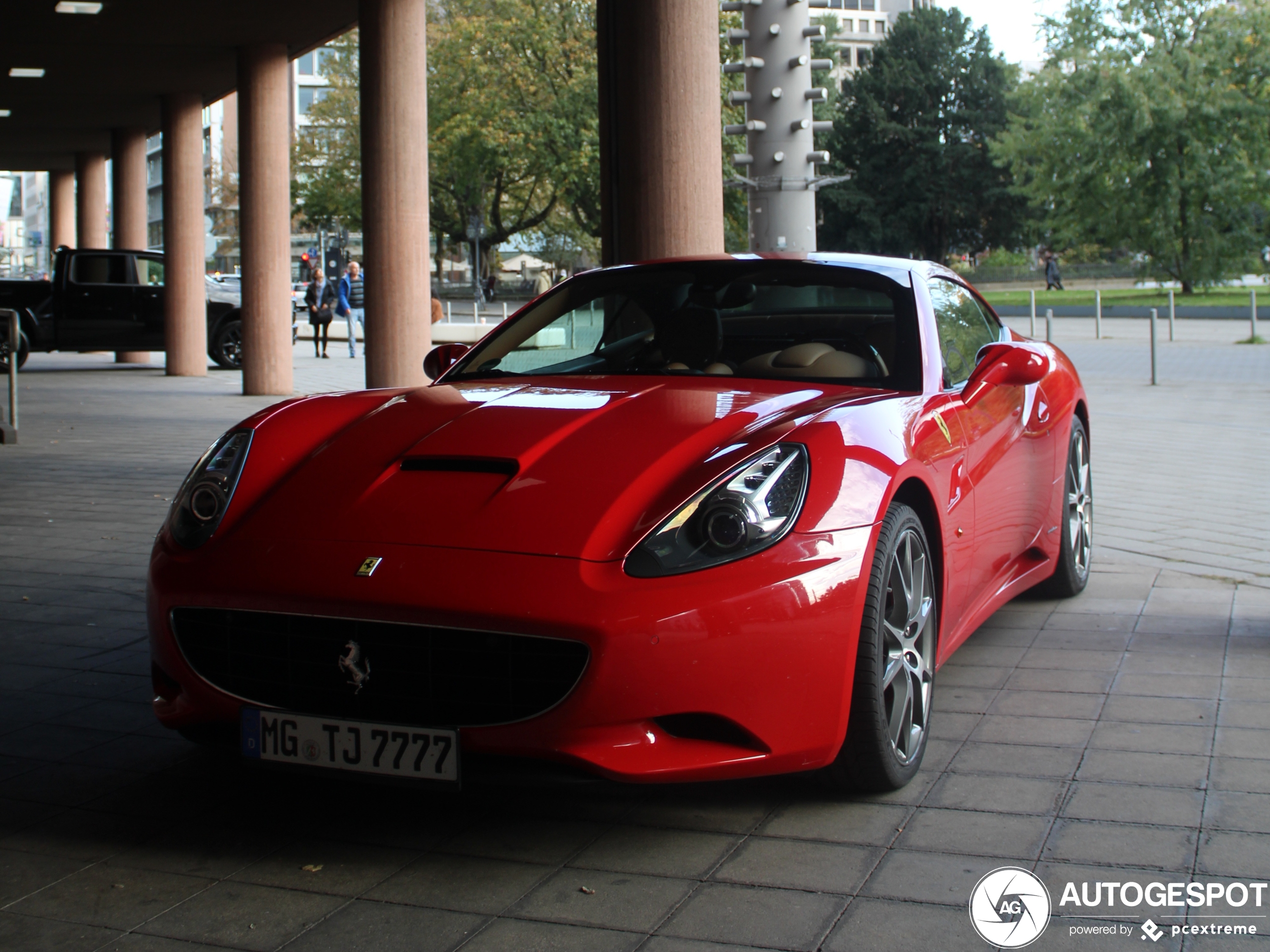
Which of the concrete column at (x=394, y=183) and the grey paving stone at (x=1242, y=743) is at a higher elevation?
the concrete column at (x=394, y=183)

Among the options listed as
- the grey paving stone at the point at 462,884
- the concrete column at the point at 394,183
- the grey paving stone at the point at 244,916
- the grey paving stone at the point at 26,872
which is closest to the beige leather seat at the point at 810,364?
the grey paving stone at the point at 462,884

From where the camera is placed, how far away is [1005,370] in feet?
13.6

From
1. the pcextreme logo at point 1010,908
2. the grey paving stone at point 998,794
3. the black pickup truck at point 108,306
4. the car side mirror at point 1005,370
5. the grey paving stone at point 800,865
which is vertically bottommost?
the pcextreme logo at point 1010,908

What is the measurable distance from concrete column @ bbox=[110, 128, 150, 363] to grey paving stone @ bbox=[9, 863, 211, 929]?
22.5m

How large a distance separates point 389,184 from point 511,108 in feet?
120

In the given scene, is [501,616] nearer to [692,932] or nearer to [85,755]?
[692,932]

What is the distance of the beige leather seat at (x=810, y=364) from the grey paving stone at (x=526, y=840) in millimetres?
1419

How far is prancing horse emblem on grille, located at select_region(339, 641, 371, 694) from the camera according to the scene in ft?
9.37

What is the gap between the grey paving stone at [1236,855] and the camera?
282 centimetres

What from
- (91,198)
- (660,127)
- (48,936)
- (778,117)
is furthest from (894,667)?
(91,198)

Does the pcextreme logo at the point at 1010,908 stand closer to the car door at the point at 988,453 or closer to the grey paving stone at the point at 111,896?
the car door at the point at 988,453

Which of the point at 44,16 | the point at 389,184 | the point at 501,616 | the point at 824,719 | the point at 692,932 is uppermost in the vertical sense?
the point at 44,16

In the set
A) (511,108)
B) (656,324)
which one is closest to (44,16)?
(656,324)

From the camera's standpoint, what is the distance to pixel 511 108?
4797 cm
